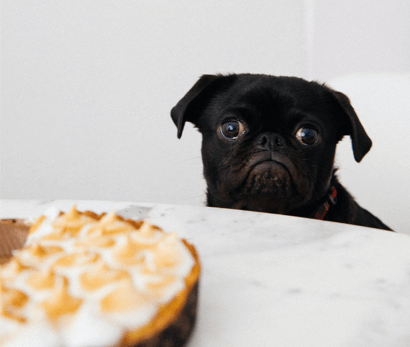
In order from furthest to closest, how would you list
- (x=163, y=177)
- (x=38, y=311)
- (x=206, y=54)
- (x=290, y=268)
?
(x=163, y=177)
(x=206, y=54)
(x=290, y=268)
(x=38, y=311)

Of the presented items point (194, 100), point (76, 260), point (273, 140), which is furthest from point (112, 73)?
point (76, 260)

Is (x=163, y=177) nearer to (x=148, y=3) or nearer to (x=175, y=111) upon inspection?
(x=148, y=3)

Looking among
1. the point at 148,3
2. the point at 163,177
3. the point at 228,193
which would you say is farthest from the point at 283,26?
the point at 228,193

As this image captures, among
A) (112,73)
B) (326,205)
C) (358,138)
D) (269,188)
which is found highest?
(112,73)

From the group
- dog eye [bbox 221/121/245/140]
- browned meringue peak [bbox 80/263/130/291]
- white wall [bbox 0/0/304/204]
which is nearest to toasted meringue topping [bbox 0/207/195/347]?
browned meringue peak [bbox 80/263/130/291]

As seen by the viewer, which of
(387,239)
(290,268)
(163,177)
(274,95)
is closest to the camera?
(290,268)

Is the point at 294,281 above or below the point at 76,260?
below

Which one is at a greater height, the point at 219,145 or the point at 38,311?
the point at 38,311

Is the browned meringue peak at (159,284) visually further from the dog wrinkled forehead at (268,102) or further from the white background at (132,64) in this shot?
the white background at (132,64)

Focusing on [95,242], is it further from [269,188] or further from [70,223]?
[269,188]
